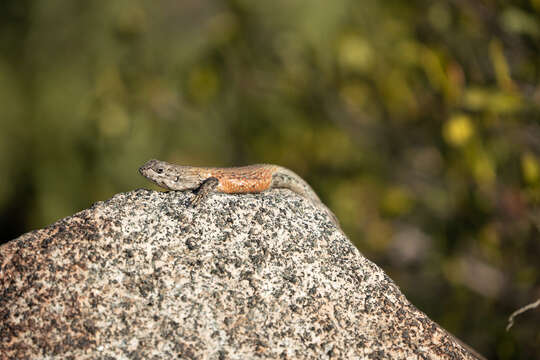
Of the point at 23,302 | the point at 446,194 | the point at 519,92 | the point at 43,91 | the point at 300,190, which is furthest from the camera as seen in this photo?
Result: the point at 43,91

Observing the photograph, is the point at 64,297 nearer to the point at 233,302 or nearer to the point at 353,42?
the point at 233,302

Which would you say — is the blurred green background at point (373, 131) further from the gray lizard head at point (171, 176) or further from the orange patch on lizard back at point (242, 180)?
the gray lizard head at point (171, 176)

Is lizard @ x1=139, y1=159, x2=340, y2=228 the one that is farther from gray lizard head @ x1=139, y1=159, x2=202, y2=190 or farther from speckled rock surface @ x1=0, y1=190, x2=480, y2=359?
speckled rock surface @ x1=0, y1=190, x2=480, y2=359

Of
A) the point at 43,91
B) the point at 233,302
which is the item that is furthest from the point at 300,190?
the point at 43,91

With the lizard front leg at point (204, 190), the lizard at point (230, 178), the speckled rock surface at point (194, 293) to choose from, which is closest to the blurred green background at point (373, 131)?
the lizard at point (230, 178)

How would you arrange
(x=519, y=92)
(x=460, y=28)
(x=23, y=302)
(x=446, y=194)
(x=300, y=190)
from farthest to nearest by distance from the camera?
(x=446, y=194) → (x=460, y=28) → (x=519, y=92) → (x=300, y=190) → (x=23, y=302)

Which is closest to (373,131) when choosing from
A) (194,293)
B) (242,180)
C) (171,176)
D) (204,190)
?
(242,180)

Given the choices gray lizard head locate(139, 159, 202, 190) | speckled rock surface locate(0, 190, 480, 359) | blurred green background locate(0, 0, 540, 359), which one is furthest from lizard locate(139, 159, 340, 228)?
blurred green background locate(0, 0, 540, 359)

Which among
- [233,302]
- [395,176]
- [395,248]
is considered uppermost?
[233,302]
